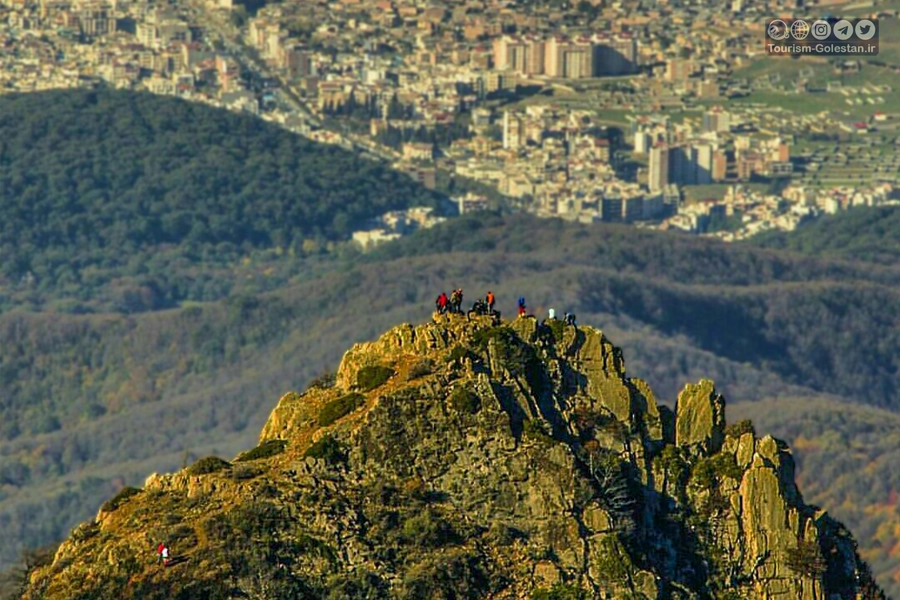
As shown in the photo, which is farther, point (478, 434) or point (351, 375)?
point (351, 375)

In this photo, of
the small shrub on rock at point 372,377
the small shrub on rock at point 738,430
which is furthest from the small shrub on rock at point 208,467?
the small shrub on rock at point 738,430

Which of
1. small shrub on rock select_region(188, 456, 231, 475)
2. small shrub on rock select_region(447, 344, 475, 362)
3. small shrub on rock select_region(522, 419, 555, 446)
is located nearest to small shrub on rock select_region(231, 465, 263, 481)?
small shrub on rock select_region(188, 456, 231, 475)

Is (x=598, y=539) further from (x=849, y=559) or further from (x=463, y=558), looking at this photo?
(x=849, y=559)

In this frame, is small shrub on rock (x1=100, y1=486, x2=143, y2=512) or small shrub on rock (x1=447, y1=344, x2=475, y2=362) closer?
Result: small shrub on rock (x1=447, y1=344, x2=475, y2=362)

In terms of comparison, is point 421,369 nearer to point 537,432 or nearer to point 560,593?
point 537,432

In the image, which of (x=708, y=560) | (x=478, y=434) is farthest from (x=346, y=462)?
(x=708, y=560)

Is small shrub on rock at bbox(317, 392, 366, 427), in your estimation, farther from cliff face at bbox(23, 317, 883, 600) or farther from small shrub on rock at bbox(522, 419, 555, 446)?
small shrub on rock at bbox(522, 419, 555, 446)

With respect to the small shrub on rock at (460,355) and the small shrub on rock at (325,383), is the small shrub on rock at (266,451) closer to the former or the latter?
the small shrub on rock at (325,383)
